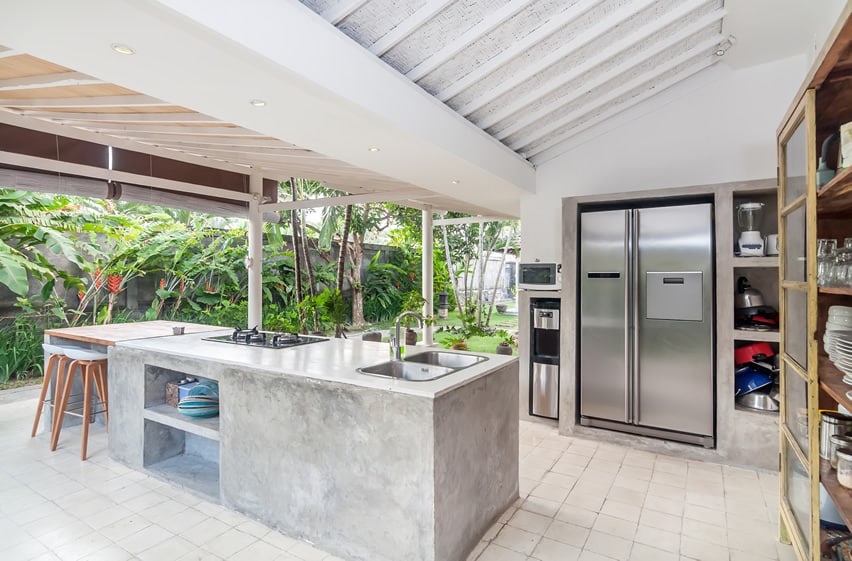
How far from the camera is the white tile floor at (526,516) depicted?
89.7 inches

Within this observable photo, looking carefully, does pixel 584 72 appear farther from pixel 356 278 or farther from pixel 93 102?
pixel 356 278

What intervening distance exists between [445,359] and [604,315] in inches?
65.6

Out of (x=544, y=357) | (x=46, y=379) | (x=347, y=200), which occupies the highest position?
(x=347, y=200)

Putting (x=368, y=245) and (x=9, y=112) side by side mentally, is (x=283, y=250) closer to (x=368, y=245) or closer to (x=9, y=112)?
(x=368, y=245)

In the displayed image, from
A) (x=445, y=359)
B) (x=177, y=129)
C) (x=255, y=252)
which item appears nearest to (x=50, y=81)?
(x=177, y=129)

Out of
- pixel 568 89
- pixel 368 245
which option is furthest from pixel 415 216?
pixel 568 89

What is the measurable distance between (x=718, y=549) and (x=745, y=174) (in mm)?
2714

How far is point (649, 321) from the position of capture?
3525mm

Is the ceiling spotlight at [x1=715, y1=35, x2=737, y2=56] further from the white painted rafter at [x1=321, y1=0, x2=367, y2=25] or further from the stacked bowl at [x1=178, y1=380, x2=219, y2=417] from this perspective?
the stacked bowl at [x1=178, y1=380, x2=219, y2=417]

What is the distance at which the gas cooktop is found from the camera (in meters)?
3.10

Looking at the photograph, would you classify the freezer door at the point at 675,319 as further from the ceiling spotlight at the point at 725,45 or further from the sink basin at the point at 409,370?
the sink basin at the point at 409,370

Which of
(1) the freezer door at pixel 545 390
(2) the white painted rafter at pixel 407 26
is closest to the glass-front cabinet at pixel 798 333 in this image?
(2) the white painted rafter at pixel 407 26

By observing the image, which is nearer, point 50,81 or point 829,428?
point 829,428

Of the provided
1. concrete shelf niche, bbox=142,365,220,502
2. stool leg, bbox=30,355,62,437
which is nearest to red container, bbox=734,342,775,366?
concrete shelf niche, bbox=142,365,220,502
